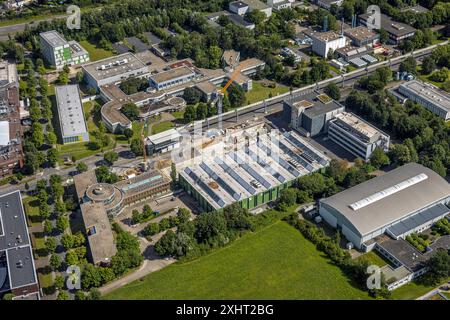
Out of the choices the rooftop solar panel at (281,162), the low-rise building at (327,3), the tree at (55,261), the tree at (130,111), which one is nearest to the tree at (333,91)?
the rooftop solar panel at (281,162)

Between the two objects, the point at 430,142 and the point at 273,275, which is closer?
the point at 273,275

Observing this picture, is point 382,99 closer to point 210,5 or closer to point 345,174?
point 345,174

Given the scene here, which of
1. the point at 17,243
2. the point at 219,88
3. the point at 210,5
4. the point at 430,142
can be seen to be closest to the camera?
the point at 17,243

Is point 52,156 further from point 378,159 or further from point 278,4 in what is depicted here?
point 278,4

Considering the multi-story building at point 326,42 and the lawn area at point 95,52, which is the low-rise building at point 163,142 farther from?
the multi-story building at point 326,42

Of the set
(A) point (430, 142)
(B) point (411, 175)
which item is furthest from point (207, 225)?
(A) point (430, 142)

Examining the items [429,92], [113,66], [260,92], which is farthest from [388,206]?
[113,66]
